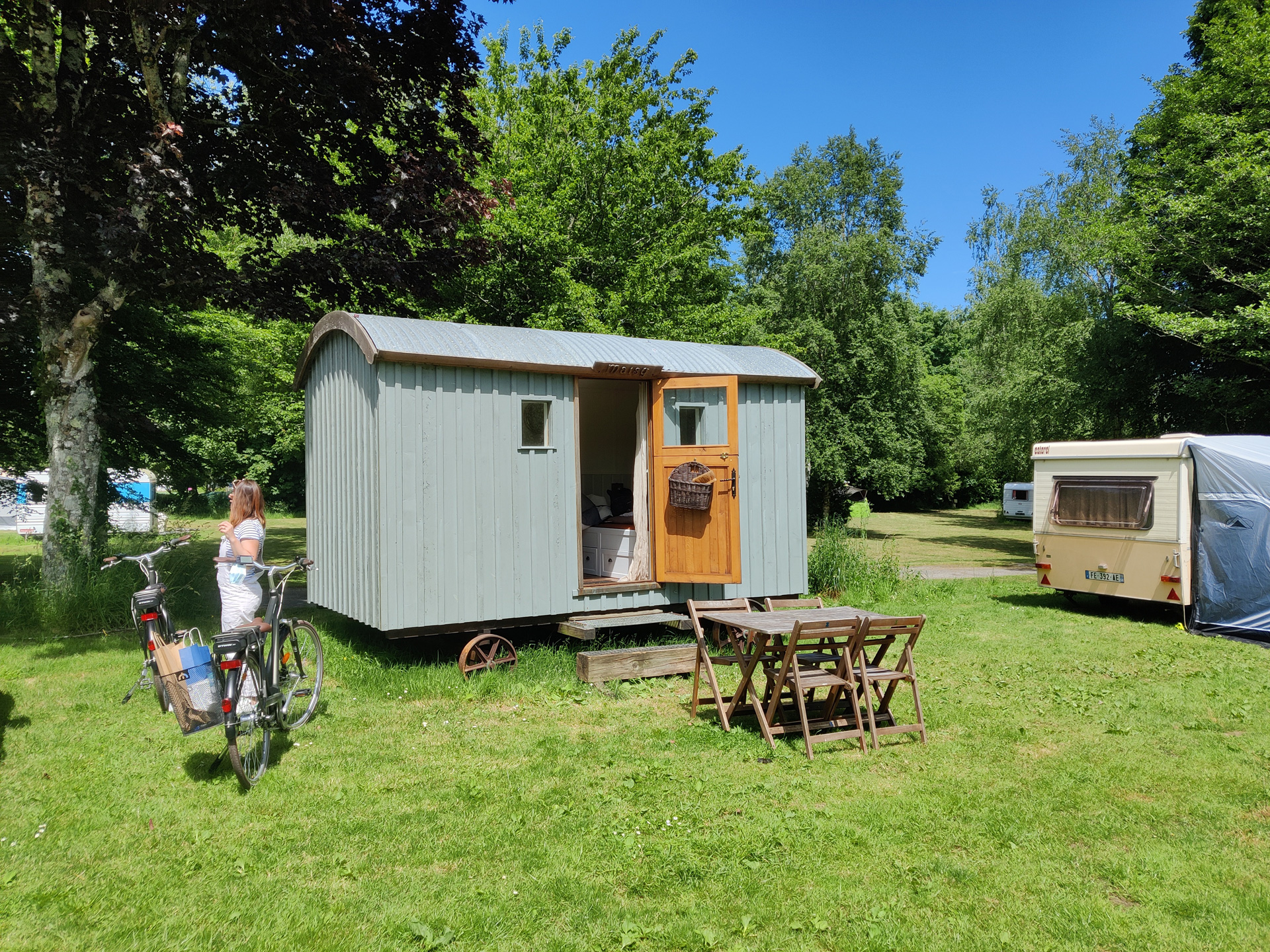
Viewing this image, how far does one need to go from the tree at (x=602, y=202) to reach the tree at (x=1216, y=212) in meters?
8.27

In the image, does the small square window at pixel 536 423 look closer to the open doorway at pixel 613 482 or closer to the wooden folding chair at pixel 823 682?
the open doorway at pixel 613 482

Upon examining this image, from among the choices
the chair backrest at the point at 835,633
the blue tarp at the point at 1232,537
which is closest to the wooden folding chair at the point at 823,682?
the chair backrest at the point at 835,633

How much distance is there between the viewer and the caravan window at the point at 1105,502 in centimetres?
1099

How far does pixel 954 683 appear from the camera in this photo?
7930mm

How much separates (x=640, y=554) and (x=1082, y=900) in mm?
5811

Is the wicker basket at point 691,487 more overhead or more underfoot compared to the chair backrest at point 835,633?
more overhead

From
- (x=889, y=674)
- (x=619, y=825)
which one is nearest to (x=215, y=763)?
(x=619, y=825)

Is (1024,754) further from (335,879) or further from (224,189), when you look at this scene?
(224,189)

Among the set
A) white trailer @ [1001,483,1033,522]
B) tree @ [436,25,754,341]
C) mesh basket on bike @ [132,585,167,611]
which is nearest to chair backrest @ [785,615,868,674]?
mesh basket on bike @ [132,585,167,611]

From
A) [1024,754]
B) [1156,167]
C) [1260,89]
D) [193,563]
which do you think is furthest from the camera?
[1156,167]

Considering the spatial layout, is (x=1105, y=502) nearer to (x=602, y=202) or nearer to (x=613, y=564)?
(x=613, y=564)

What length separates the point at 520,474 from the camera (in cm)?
823

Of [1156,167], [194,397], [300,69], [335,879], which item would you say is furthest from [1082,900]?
[1156,167]

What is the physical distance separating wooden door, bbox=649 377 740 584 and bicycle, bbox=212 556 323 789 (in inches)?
147
